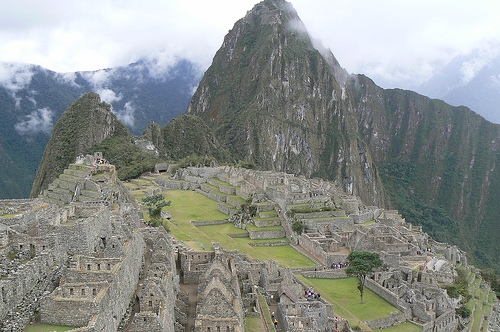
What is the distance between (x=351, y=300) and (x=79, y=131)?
8178cm

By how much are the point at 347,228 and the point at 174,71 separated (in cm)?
10979

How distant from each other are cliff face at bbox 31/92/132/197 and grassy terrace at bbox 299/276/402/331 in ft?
202

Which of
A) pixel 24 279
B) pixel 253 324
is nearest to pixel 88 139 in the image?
pixel 253 324

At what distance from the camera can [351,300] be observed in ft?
103

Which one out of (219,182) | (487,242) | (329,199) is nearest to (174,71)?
(219,182)

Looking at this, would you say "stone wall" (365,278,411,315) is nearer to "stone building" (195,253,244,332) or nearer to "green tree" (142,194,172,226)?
"stone building" (195,253,244,332)

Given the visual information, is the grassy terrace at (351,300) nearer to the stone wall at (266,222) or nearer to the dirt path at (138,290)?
the dirt path at (138,290)

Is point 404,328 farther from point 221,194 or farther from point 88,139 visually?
point 88,139

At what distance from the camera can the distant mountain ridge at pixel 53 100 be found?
2635 inches

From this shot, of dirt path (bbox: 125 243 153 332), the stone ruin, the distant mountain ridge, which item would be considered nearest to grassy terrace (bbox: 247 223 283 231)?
the stone ruin

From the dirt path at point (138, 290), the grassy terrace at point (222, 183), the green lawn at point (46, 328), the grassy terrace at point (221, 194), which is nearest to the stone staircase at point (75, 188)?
the dirt path at point (138, 290)

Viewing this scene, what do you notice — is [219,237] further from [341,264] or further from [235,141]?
[235,141]

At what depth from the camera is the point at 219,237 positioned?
42031mm

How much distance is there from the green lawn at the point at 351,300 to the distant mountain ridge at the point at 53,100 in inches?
1674
